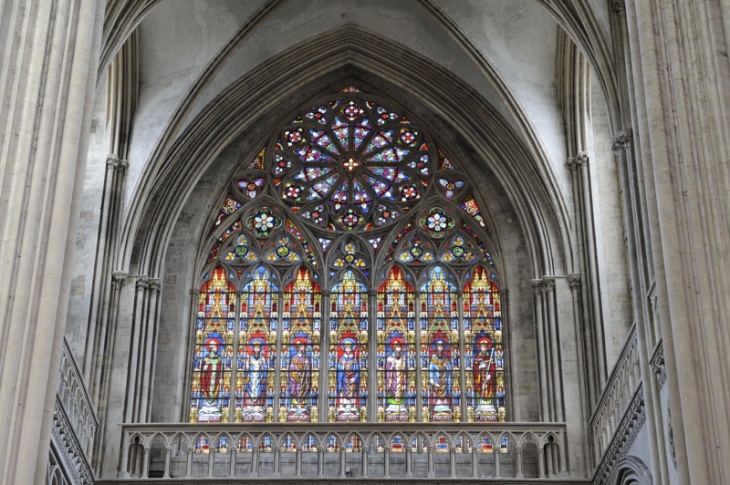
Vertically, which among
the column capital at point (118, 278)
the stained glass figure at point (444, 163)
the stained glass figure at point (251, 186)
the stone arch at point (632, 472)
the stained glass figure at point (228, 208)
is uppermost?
the stained glass figure at point (444, 163)

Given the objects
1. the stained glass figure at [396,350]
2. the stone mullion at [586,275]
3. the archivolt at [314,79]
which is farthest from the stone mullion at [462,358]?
the stone mullion at [586,275]

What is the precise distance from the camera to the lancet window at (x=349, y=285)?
791 inches

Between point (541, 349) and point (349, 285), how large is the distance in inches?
140

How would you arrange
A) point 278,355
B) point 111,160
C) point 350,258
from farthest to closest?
point 350,258 → point 278,355 → point 111,160

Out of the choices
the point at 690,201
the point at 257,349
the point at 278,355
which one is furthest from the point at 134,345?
the point at 690,201

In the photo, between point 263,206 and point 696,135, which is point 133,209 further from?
point 696,135

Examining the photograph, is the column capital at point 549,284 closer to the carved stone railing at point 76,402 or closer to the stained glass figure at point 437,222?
the stained glass figure at point 437,222

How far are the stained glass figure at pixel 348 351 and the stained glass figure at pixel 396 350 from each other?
0.26 metres

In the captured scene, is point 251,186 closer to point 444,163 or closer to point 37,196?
point 444,163

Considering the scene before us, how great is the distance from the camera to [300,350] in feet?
67.3

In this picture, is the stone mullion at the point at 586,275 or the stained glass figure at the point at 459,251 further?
the stained glass figure at the point at 459,251

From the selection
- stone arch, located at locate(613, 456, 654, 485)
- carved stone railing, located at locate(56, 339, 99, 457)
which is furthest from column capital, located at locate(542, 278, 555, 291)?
carved stone railing, located at locate(56, 339, 99, 457)

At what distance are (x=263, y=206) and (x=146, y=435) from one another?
5.05 metres

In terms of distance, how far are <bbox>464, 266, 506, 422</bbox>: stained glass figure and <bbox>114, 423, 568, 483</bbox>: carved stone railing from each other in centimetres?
84
